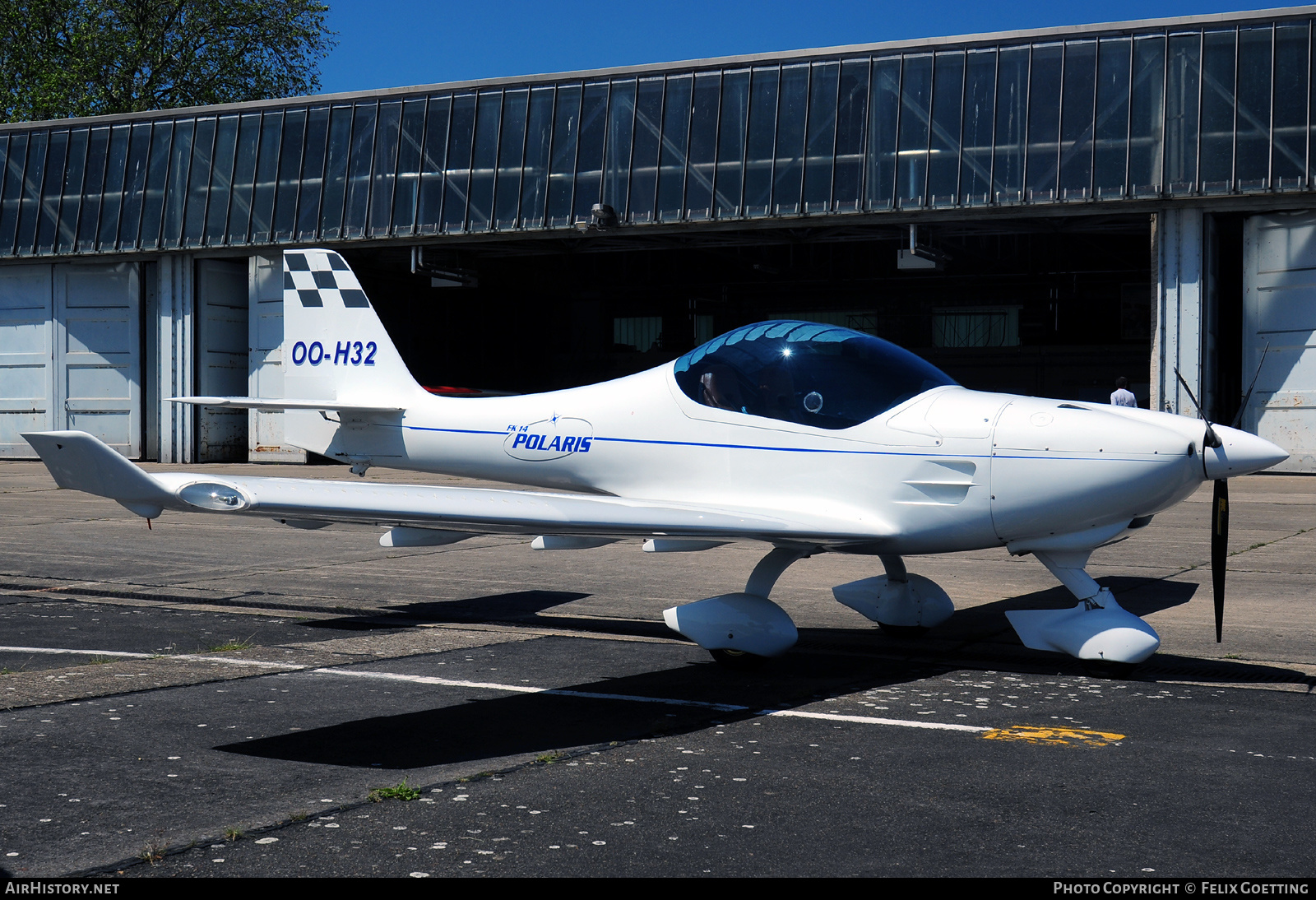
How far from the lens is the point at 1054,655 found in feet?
24.7

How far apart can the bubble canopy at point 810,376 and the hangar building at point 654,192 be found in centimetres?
1885

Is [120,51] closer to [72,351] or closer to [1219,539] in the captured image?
[72,351]

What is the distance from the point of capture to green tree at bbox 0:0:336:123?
49.0m

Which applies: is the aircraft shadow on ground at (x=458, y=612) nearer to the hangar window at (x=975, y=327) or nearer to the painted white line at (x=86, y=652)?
the painted white line at (x=86, y=652)

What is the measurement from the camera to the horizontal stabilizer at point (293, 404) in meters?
9.31

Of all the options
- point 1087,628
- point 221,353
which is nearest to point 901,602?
point 1087,628

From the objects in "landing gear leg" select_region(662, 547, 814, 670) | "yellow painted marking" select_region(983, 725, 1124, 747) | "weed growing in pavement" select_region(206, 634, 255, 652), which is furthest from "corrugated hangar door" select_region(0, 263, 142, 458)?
"yellow painted marking" select_region(983, 725, 1124, 747)

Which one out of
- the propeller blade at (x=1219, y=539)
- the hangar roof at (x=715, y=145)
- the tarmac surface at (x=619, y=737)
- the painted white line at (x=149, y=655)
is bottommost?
the tarmac surface at (x=619, y=737)

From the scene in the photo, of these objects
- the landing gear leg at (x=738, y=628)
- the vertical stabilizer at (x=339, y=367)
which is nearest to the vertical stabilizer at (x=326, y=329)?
the vertical stabilizer at (x=339, y=367)

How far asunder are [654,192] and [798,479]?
71.2ft

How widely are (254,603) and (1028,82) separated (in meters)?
21.2

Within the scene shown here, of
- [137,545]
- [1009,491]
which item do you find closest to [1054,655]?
[1009,491]

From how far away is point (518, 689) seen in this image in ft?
21.4

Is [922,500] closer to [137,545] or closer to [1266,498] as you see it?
[137,545]
